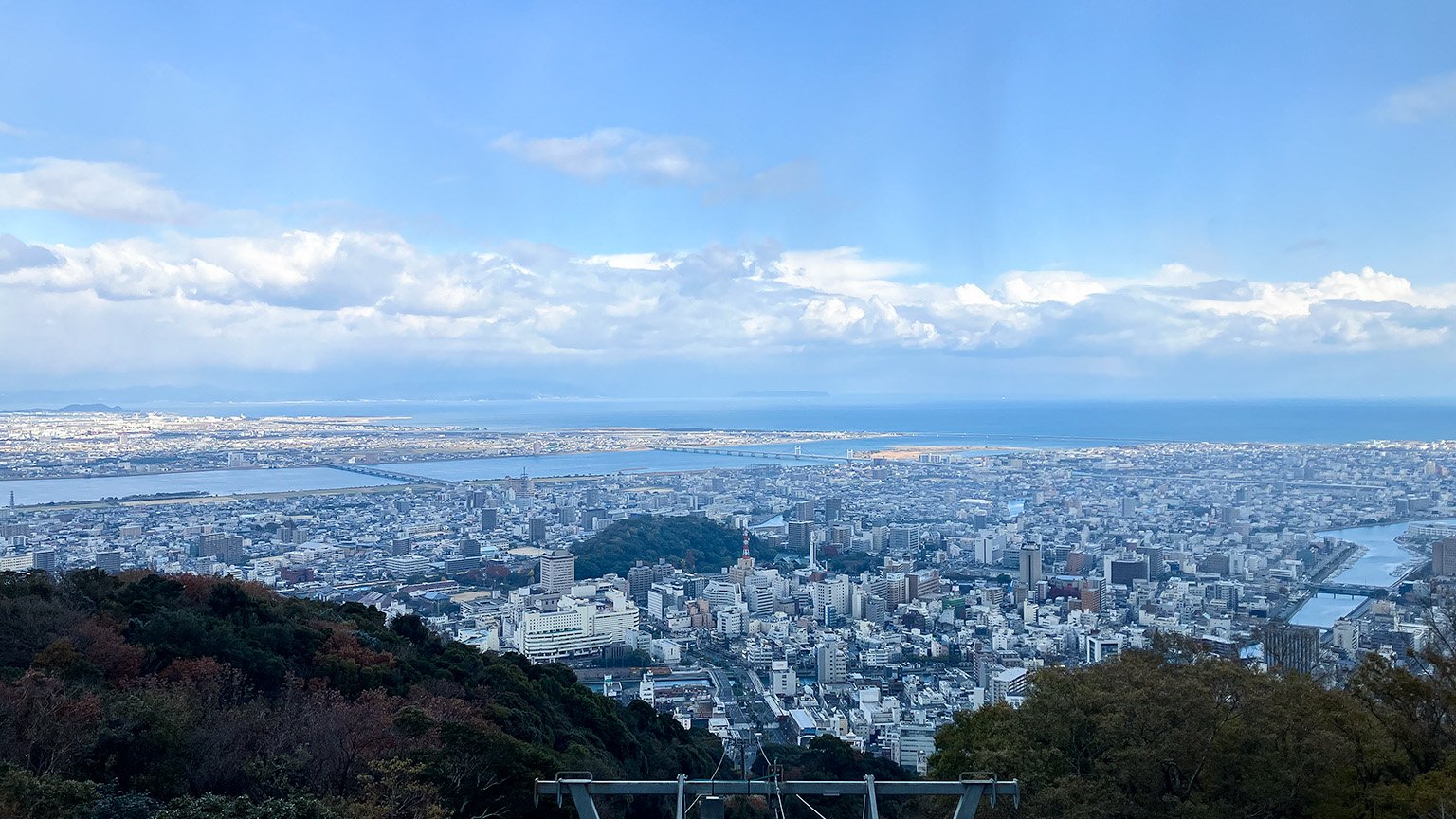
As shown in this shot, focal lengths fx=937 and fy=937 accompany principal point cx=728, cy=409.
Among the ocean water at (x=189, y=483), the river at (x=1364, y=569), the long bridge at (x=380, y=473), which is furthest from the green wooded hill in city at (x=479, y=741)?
the long bridge at (x=380, y=473)

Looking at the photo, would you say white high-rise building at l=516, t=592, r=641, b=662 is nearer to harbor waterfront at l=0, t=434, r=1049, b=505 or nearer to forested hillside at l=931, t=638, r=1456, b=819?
forested hillside at l=931, t=638, r=1456, b=819

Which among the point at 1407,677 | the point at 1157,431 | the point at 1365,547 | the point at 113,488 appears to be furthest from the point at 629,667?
the point at 1157,431

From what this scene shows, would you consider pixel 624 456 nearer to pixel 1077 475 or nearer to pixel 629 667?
pixel 1077 475

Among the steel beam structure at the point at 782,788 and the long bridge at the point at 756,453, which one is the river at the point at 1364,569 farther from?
the long bridge at the point at 756,453

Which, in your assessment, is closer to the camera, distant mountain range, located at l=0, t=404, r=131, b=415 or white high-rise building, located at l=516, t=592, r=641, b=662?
white high-rise building, located at l=516, t=592, r=641, b=662

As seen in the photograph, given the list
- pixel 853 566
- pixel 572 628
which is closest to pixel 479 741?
pixel 572 628

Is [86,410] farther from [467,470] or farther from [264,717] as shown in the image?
[264,717]

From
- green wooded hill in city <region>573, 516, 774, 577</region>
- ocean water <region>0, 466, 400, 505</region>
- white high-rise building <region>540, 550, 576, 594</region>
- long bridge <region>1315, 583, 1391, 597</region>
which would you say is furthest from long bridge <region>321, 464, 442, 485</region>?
long bridge <region>1315, 583, 1391, 597</region>
